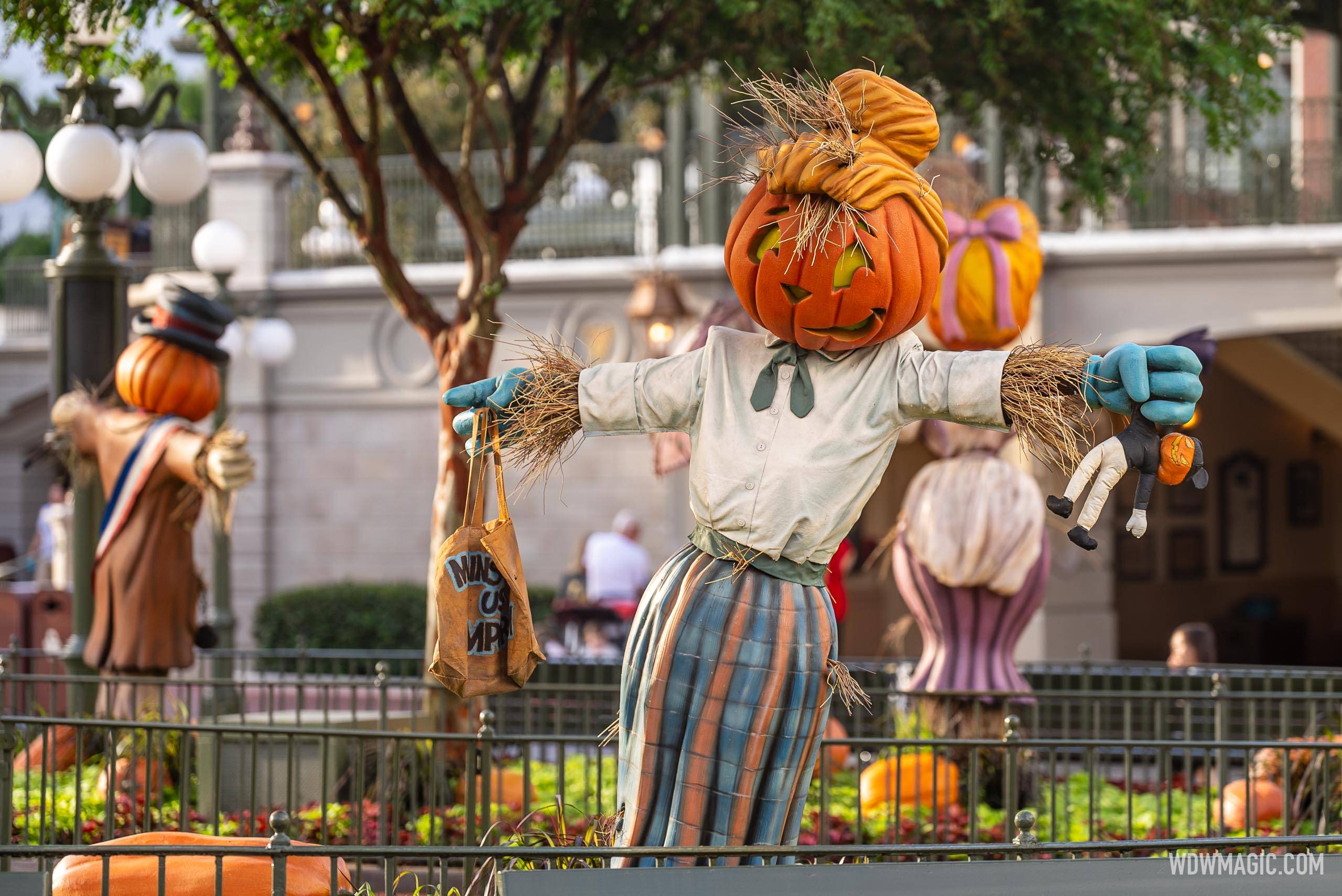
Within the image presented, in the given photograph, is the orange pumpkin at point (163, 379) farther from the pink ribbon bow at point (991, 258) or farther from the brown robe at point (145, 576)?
the pink ribbon bow at point (991, 258)

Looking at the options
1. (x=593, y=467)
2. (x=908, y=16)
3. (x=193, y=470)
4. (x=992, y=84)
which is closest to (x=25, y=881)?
(x=193, y=470)

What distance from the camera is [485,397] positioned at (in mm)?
4457

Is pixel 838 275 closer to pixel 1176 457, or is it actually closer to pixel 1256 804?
pixel 1176 457

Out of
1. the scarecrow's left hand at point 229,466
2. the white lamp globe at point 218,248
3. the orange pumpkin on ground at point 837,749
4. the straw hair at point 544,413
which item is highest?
the white lamp globe at point 218,248

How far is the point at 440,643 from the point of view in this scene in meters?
4.41

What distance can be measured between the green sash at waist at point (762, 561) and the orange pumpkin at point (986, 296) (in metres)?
3.46

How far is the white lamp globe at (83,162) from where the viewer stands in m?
7.86

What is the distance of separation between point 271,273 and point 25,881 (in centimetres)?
1274

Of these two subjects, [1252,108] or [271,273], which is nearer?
[1252,108]

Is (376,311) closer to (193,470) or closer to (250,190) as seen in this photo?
(250,190)

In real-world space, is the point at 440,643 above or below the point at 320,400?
below

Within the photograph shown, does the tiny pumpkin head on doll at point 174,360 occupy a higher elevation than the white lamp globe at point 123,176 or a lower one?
lower

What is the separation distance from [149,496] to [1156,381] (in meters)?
5.19

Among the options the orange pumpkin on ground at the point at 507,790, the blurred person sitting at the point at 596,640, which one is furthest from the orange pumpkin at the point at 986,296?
the blurred person sitting at the point at 596,640
